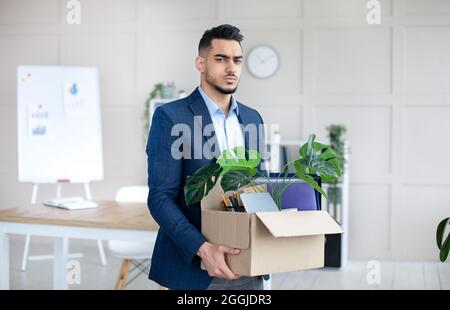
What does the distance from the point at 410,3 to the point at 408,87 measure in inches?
30.1

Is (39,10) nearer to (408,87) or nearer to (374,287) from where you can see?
(408,87)

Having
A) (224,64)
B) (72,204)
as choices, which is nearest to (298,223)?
(224,64)

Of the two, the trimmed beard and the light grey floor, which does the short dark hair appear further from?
the light grey floor

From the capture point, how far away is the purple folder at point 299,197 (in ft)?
5.05

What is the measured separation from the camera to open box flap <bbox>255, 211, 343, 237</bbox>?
1.41m

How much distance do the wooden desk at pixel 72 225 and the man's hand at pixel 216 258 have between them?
138 centimetres

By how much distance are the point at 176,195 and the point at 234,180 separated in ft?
0.89

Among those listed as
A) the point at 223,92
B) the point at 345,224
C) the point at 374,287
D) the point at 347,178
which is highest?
the point at 223,92

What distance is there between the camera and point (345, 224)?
527 centimetres

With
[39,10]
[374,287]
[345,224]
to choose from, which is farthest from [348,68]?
[39,10]

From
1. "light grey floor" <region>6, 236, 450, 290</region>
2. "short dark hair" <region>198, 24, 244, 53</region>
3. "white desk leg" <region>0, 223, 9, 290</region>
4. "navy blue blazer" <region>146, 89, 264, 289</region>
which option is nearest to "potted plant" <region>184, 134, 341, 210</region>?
"navy blue blazer" <region>146, 89, 264, 289</region>

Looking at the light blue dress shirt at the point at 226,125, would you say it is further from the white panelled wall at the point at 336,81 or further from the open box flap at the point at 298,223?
the white panelled wall at the point at 336,81

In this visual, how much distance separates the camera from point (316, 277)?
16.4ft

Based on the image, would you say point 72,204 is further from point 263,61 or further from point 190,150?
point 263,61
